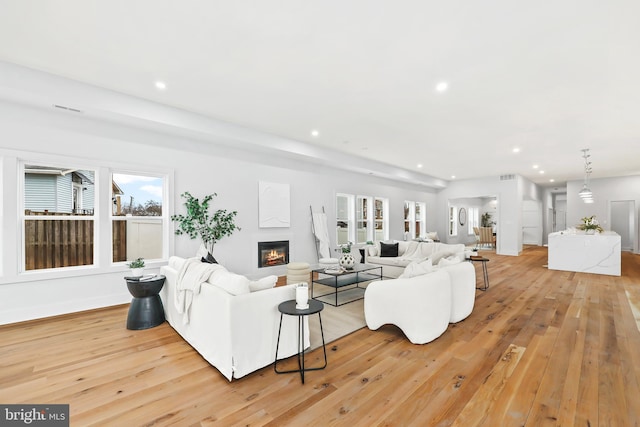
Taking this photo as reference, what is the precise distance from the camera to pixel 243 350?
7.55ft

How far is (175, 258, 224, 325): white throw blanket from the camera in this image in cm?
273

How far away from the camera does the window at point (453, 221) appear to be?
1164 centimetres

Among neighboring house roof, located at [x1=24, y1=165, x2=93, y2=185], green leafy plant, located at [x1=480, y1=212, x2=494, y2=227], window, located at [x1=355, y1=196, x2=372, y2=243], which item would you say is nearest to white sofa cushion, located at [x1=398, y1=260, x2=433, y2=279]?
neighboring house roof, located at [x1=24, y1=165, x2=93, y2=185]

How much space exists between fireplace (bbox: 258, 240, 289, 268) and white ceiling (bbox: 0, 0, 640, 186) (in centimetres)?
247

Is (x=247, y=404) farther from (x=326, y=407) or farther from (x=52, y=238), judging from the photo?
(x=52, y=238)

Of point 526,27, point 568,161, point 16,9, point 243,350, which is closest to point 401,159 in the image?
point 568,161

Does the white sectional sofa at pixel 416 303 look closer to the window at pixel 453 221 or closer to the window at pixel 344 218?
the window at pixel 344 218

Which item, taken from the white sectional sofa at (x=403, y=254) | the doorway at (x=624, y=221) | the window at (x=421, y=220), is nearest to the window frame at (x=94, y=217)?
the white sectional sofa at (x=403, y=254)

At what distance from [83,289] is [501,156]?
8654 millimetres

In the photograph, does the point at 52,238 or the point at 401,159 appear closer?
the point at 52,238

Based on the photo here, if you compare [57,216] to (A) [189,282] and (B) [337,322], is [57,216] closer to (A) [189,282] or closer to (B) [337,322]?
(A) [189,282]

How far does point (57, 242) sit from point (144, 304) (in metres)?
1.71

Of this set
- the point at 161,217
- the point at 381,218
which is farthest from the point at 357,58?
the point at 381,218

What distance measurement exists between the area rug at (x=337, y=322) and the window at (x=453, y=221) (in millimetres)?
8764
